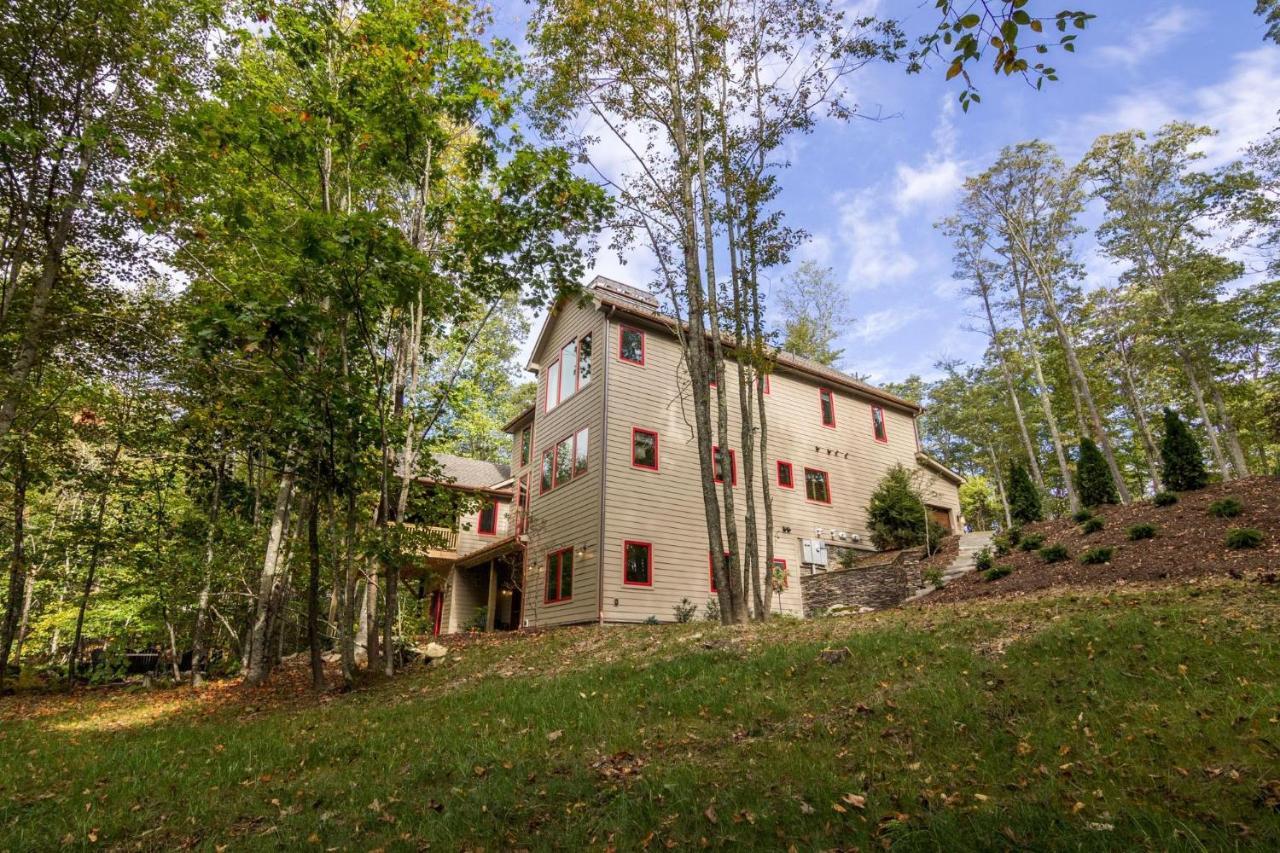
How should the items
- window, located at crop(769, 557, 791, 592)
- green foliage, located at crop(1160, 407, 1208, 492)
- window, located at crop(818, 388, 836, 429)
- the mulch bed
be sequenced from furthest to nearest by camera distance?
window, located at crop(818, 388, 836, 429)
window, located at crop(769, 557, 791, 592)
green foliage, located at crop(1160, 407, 1208, 492)
the mulch bed

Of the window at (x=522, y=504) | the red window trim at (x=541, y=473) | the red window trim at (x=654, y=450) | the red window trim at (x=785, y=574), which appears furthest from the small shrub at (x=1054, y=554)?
the window at (x=522, y=504)

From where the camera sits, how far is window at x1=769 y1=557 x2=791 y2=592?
53.9 ft

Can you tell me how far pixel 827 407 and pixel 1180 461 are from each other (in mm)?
9176

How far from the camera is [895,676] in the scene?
Result: 6113 millimetres

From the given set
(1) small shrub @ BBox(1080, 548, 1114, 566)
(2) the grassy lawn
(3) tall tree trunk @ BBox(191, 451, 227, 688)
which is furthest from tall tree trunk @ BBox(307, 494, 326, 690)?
(1) small shrub @ BBox(1080, 548, 1114, 566)

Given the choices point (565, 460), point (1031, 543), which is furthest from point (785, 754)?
point (565, 460)

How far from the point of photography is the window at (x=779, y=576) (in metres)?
16.4

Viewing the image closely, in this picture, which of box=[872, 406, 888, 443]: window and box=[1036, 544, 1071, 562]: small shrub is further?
box=[872, 406, 888, 443]: window

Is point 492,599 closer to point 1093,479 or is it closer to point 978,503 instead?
point 1093,479

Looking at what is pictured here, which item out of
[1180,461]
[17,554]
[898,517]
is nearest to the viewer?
[17,554]

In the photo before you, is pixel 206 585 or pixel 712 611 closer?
pixel 206 585

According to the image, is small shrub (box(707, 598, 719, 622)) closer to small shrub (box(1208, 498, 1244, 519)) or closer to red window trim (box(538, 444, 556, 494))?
red window trim (box(538, 444, 556, 494))

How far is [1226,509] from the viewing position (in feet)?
38.4

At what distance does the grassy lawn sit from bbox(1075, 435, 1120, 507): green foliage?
10.1 m
